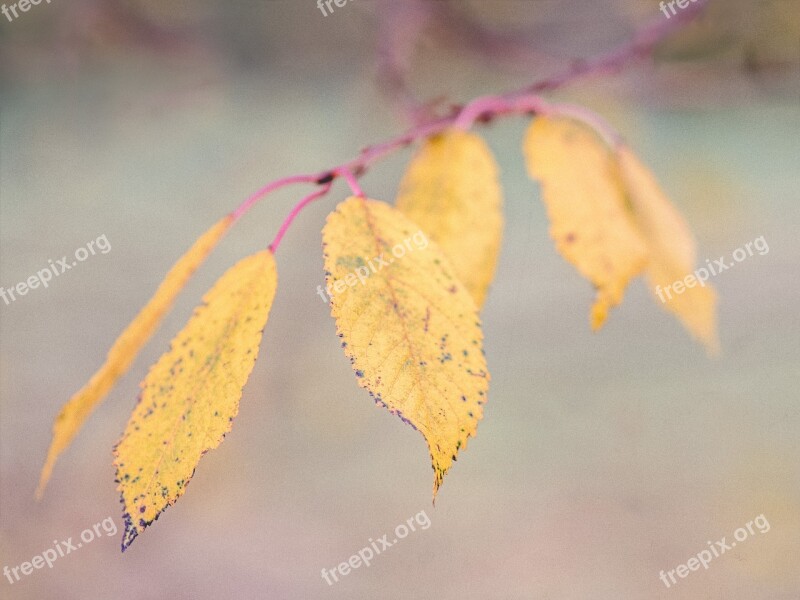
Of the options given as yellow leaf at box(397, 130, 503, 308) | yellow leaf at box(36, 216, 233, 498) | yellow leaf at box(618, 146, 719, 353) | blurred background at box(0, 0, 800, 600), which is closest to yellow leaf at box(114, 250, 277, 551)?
yellow leaf at box(36, 216, 233, 498)

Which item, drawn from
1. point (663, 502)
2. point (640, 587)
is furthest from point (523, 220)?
point (640, 587)

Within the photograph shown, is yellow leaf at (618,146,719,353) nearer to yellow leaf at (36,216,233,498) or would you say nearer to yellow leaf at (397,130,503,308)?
yellow leaf at (397,130,503,308)

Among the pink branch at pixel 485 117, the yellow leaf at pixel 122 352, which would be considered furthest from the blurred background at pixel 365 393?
the yellow leaf at pixel 122 352

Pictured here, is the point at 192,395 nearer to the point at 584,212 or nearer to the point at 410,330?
the point at 410,330

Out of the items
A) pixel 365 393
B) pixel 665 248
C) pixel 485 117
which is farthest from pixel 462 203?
pixel 365 393

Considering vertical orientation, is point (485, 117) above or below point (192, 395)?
Answer: above

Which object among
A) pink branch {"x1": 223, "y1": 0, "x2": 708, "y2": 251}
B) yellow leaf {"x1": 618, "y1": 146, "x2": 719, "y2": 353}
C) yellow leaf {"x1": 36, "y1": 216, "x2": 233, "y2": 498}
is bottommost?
yellow leaf {"x1": 618, "y1": 146, "x2": 719, "y2": 353}

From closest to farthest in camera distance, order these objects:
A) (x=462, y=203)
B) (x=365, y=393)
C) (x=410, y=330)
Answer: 1. (x=410, y=330)
2. (x=462, y=203)
3. (x=365, y=393)
